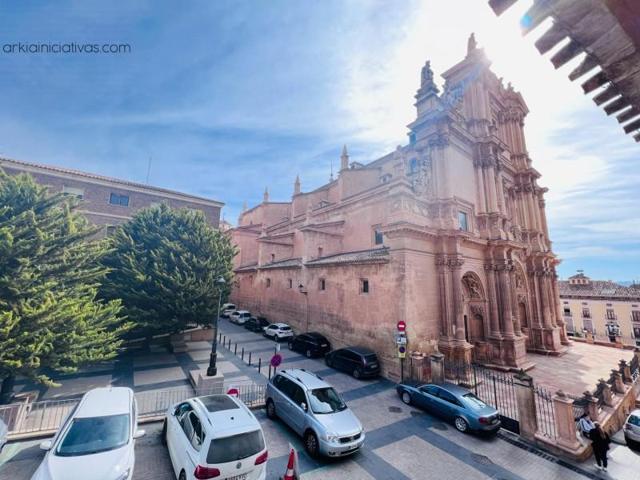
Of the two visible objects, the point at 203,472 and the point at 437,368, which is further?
the point at 437,368

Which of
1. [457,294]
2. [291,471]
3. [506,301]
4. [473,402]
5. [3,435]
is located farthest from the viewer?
[506,301]

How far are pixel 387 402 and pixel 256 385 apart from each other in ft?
20.5

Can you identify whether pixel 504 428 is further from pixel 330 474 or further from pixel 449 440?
pixel 330 474

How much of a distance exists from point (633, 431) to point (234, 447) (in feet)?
51.1

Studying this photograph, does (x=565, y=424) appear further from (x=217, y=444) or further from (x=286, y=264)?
(x=286, y=264)

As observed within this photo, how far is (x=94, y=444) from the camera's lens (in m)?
6.47

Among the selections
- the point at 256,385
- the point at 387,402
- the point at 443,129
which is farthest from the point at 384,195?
the point at 256,385

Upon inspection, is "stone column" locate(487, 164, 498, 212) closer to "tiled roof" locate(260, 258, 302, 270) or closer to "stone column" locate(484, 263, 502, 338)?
"stone column" locate(484, 263, 502, 338)

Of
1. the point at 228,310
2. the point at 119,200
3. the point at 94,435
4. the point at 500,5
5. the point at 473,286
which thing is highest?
the point at 119,200

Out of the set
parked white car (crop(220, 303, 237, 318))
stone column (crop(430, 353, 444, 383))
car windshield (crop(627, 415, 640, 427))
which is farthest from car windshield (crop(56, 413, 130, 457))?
parked white car (crop(220, 303, 237, 318))

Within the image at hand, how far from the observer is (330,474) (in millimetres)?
7711

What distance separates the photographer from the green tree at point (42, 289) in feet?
31.4

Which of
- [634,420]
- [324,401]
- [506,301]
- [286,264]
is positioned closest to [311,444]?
[324,401]

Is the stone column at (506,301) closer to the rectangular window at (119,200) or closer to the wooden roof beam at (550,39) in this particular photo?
the wooden roof beam at (550,39)
